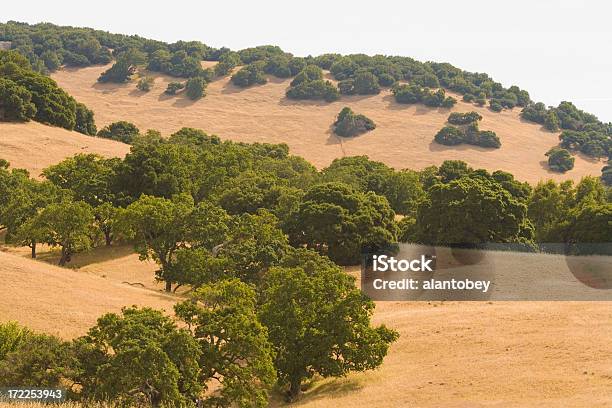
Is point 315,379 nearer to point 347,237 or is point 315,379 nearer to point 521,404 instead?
point 521,404

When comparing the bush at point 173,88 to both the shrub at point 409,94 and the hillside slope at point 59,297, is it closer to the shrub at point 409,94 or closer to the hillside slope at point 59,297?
the shrub at point 409,94

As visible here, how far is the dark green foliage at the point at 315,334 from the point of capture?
36.5m

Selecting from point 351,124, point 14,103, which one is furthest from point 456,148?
point 14,103

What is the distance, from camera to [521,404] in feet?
93.3

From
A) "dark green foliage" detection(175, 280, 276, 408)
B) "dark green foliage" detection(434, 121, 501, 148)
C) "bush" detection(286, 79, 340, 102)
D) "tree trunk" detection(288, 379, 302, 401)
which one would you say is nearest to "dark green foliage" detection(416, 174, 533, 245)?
"tree trunk" detection(288, 379, 302, 401)

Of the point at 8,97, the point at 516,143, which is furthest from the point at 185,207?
the point at 516,143

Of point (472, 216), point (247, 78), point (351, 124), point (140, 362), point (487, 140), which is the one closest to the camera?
point (140, 362)

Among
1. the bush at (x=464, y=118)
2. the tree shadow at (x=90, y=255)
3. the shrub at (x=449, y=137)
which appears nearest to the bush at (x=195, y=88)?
the shrub at (x=449, y=137)

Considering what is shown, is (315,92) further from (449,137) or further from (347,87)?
(449,137)

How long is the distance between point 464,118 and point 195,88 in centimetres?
6719

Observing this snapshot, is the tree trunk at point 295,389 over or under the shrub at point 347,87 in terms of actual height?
under

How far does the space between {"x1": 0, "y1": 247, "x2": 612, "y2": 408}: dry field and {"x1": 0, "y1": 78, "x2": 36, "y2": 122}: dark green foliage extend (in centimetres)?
6472

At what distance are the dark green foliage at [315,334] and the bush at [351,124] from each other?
12686cm

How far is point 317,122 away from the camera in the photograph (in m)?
171
